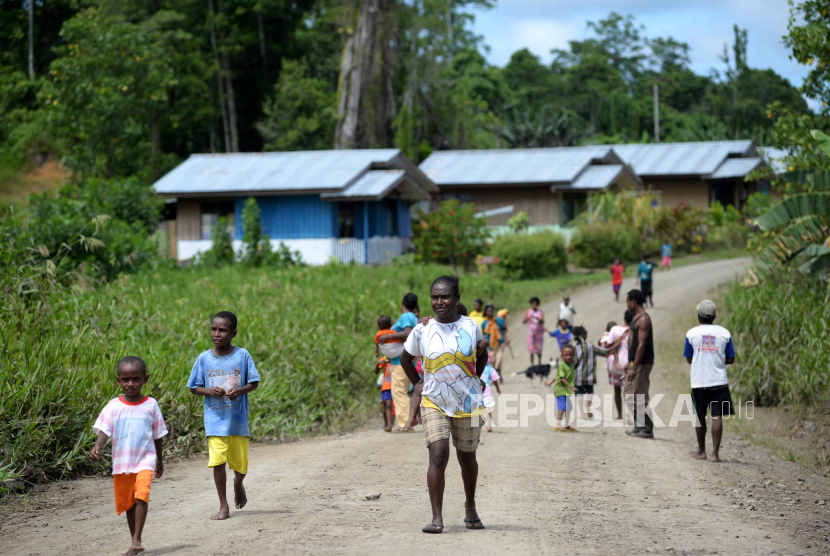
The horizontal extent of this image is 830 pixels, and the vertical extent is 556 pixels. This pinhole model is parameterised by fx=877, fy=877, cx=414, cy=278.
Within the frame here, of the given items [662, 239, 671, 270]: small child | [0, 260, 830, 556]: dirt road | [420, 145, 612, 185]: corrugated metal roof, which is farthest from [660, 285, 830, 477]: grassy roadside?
[420, 145, 612, 185]: corrugated metal roof

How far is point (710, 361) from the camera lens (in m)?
9.36

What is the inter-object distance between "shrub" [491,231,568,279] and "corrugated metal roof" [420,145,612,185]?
19.5 ft

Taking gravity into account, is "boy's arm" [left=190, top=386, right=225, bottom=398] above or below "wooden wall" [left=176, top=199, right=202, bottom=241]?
below

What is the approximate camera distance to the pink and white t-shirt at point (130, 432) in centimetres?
568

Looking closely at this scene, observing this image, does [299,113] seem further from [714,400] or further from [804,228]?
[714,400]

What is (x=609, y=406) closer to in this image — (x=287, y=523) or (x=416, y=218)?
(x=287, y=523)

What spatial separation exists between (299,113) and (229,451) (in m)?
37.7

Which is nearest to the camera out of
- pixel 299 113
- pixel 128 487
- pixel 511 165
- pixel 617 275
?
pixel 128 487

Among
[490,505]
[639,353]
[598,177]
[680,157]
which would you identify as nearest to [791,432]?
[639,353]

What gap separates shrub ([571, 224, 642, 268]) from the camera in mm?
32375

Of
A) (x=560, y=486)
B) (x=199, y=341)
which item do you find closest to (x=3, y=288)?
(x=199, y=341)

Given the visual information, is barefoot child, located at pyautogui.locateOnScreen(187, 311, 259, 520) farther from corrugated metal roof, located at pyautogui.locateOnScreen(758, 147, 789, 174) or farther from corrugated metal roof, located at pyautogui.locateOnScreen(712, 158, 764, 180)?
corrugated metal roof, located at pyautogui.locateOnScreen(712, 158, 764, 180)

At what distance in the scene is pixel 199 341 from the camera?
1263 cm

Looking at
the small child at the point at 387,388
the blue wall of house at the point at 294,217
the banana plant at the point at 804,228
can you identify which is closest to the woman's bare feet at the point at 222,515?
the small child at the point at 387,388
